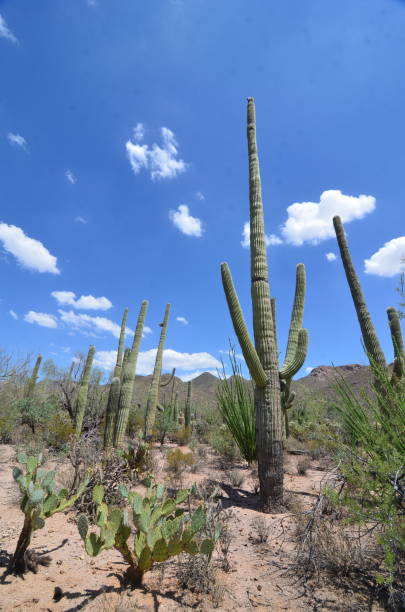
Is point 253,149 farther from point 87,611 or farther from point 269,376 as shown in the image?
point 87,611

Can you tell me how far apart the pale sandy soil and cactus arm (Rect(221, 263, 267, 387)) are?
1.91m

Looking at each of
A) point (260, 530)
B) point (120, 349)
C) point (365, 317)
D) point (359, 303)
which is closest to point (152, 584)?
point (260, 530)

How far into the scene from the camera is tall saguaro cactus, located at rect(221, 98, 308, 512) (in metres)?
4.84

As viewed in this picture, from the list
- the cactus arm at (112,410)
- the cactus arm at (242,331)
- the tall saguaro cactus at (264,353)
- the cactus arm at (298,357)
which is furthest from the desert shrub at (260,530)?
the cactus arm at (112,410)

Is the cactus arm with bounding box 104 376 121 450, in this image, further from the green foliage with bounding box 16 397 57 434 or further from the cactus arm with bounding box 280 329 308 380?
the cactus arm with bounding box 280 329 308 380

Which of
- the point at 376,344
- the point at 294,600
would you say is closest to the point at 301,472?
the point at 376,344

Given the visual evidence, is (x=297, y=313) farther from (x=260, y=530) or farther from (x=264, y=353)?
(x=260, y=530)

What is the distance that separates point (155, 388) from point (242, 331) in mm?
8816

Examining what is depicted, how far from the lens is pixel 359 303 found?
831 cm

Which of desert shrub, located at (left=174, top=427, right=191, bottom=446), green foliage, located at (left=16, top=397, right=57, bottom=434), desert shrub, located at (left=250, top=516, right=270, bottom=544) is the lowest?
desert shrub, located at (left=250, top=516, right=270, bottom=544)

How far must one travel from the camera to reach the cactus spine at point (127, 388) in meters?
8.48

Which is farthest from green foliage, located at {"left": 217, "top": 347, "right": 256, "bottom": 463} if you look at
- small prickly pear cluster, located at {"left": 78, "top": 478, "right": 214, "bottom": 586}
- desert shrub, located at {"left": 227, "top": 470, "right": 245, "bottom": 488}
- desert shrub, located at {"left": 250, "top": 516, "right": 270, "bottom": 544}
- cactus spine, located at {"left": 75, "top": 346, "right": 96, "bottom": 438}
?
cactus spine, located at {"left": 75, "top": 346, "right": 96, "bottom": 438}

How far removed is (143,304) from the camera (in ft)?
36.8

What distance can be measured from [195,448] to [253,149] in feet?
27.5
